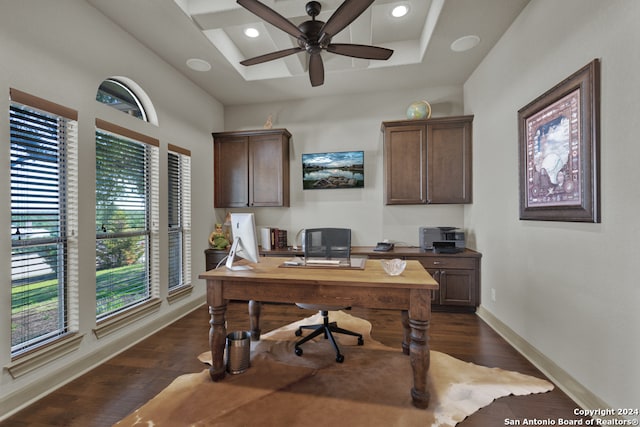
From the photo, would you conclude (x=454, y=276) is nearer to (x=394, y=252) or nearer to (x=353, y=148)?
(x=394, y=252)

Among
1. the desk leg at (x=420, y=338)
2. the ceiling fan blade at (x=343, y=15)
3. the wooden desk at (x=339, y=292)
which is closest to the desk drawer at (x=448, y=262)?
the wooden desk at (x=339, y=292)

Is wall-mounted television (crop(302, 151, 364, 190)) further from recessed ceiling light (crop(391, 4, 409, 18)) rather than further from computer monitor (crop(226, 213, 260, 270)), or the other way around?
computer monitor (crop(226, 213, 260, 270))

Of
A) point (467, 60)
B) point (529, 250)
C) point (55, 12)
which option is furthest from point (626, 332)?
point (55, 12)

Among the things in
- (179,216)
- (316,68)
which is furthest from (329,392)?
(179,216)

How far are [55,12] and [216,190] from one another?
2.48 meters

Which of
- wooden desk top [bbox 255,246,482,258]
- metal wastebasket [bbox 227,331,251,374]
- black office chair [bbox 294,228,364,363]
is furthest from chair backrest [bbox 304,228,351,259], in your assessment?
wooden desk top [bbox 255,246,482,258]

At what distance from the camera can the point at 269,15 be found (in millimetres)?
1835

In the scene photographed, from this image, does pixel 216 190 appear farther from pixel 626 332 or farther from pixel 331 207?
pixel 626 332

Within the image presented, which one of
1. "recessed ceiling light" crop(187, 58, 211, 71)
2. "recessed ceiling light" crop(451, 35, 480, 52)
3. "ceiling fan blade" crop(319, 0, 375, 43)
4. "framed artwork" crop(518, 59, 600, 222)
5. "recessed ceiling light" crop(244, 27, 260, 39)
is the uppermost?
"recessed ceiling light" crop(244, 27, 260, 39)

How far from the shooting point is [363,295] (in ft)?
5.72

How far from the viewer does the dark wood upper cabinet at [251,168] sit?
398 centimetres

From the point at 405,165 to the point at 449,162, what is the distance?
56 cm

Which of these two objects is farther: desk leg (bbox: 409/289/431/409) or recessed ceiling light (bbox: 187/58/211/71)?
recessed ceiling light (bbox: 187/58/211/71)

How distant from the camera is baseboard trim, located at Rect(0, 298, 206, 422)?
1.72 m
